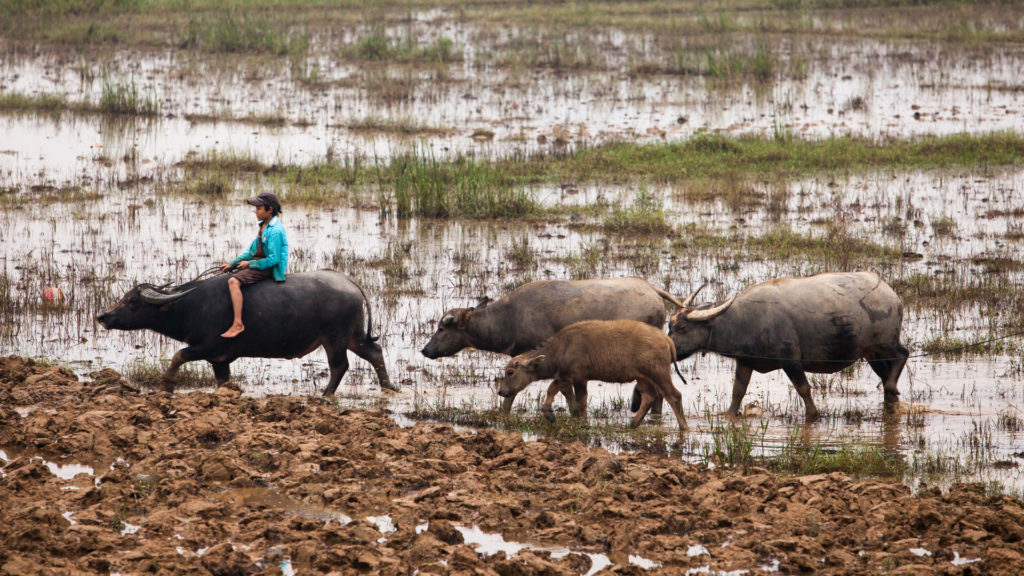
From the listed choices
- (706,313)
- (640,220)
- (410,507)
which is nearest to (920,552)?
(410,507)

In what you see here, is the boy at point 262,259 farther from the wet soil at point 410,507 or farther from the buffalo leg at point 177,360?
the wet soil at point 410,507

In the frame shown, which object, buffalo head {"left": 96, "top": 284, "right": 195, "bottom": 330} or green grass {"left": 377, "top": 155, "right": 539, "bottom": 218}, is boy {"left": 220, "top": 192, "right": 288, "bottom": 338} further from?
green grass {"left": 377, "top": 155, "right": 539, "bottom": 218}

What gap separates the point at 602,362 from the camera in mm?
7664

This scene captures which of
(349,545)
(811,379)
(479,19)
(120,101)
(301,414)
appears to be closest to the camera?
(349,545)

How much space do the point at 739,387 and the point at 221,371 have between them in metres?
3.82

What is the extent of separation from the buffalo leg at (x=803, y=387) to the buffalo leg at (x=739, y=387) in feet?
0.94

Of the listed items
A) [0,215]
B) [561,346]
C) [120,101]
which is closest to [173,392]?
[561,346]

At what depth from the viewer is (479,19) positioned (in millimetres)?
27688

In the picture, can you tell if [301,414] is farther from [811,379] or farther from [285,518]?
[811,379]

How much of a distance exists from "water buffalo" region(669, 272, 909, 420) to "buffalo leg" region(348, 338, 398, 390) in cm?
219

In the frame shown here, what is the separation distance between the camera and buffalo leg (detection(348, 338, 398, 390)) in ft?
28.4

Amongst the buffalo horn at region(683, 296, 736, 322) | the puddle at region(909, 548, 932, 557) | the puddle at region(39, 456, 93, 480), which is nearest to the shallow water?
the buffalo horn at region(683, 296, 736, 322)

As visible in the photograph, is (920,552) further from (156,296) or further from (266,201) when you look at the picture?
(156,296)

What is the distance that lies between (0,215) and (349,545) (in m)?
9.81
